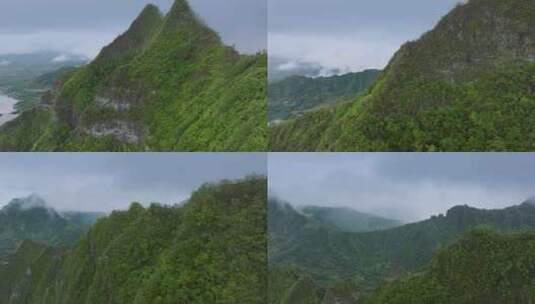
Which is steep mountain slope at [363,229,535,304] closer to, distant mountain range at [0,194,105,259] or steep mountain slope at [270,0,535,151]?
steep mountain slope at [270,0,535,151]

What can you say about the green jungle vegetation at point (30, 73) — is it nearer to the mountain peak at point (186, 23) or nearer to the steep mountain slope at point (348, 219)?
the mountain peak at point (186, 23)

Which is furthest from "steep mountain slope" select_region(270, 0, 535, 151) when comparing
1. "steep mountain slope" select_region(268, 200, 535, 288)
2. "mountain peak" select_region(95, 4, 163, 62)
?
"mountain peak" select_region(95, 4, 163, 62)

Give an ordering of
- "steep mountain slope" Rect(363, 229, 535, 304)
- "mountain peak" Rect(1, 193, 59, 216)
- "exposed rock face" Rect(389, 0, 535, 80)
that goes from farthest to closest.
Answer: "mountain peak" Rect(1, 193, 59, 216)
"steep mountain slope" Rect(363, 229, 535, 304)
"exposed rock face" Rect(389, 0, 535, 80)

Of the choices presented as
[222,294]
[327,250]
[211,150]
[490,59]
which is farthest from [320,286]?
[490,59]

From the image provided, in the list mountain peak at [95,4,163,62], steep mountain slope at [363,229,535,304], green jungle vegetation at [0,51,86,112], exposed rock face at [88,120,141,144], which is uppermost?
mountain peak at [95,4,163,62]

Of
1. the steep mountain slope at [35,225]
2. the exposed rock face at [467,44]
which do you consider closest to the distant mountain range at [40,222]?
the steep mountain slope at [35,225]

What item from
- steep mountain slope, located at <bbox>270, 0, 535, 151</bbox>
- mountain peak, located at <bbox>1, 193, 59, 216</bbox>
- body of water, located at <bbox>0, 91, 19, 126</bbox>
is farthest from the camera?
mountain peak, located at <bbox>1, 193, 59, 216</bbox>

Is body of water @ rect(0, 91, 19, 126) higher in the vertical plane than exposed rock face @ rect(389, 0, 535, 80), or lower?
lower

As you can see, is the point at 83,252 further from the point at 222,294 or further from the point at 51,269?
the point at 222,294
